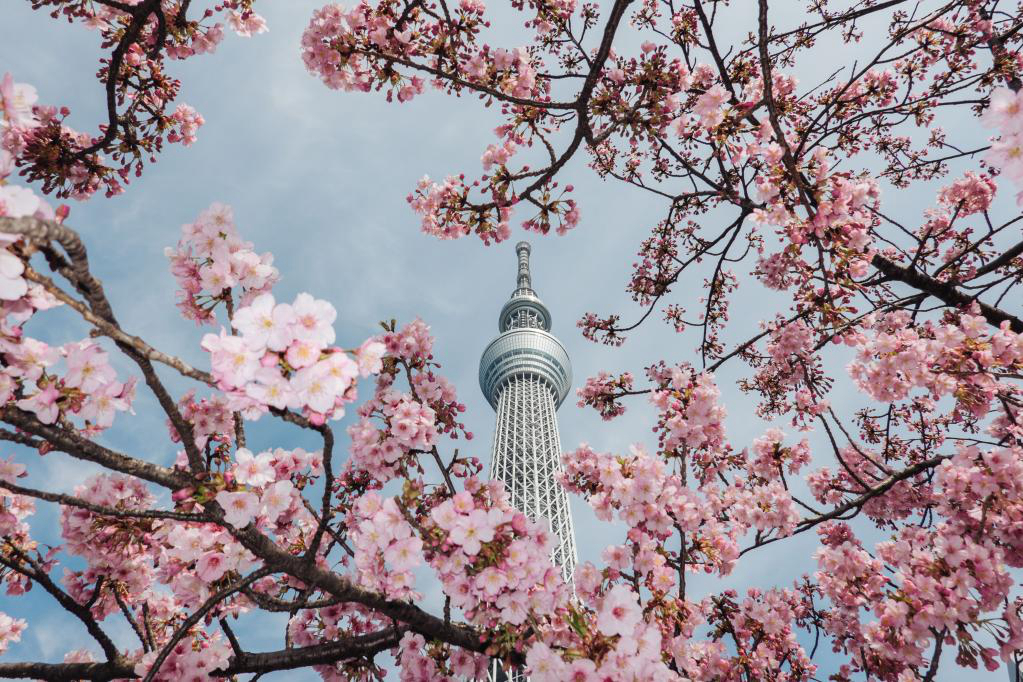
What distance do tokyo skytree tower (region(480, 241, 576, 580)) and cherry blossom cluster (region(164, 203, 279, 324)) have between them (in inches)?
1647

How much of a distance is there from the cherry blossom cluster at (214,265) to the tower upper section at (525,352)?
5586 cm

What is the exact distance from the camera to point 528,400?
185ft

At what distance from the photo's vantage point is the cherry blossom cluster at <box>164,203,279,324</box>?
2.23 meters

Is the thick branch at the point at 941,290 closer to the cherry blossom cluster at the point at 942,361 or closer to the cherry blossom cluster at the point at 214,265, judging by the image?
the cherry blossom cluster at the point at 942,361

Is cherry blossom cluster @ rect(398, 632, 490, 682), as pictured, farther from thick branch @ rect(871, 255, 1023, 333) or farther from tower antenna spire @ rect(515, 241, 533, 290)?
tower antenna spire @ rect(515, 241, 533, 290)

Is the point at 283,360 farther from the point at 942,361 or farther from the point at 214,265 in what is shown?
the point at 942,361

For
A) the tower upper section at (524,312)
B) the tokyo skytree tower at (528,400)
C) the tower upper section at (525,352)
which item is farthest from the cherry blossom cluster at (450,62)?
the tower upper section at (524,312)

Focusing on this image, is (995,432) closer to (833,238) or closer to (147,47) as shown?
(833,238)

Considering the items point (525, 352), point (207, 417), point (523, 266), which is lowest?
point (207, 417)

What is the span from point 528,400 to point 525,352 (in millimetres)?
5896

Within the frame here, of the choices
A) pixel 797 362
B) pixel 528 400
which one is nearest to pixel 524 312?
pixel 528 400

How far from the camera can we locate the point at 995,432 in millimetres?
4816

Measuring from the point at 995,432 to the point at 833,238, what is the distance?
3066 millimetres

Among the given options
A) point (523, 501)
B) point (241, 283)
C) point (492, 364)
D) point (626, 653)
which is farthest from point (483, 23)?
point (492, 364)
